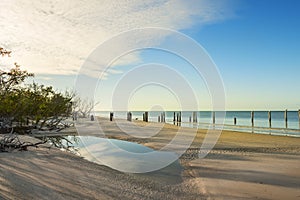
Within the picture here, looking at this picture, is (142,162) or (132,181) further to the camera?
(142,162)

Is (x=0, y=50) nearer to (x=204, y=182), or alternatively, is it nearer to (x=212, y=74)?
(x=204, y=182)

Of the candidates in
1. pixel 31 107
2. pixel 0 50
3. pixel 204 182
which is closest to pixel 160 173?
pixel 204 182

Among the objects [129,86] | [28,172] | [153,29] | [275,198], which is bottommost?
[275,198]

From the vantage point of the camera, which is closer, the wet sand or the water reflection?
the wet sand

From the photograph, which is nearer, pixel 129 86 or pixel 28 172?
pixel 28 172

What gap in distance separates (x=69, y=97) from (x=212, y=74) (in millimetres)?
16774

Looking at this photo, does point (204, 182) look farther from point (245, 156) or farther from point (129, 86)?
point (129, 86)

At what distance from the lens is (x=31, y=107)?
18.5 m

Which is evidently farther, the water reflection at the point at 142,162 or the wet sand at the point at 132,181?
the water reflection at the point at 142,162

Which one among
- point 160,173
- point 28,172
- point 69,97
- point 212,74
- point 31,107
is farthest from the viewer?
point 69,97

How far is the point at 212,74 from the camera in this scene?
14.0 m

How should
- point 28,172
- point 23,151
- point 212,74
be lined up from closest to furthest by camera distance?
point 28,172 → point 23,151 → point 212,74

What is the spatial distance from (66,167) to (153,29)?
30.7 feet

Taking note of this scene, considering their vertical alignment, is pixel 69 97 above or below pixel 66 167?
above
